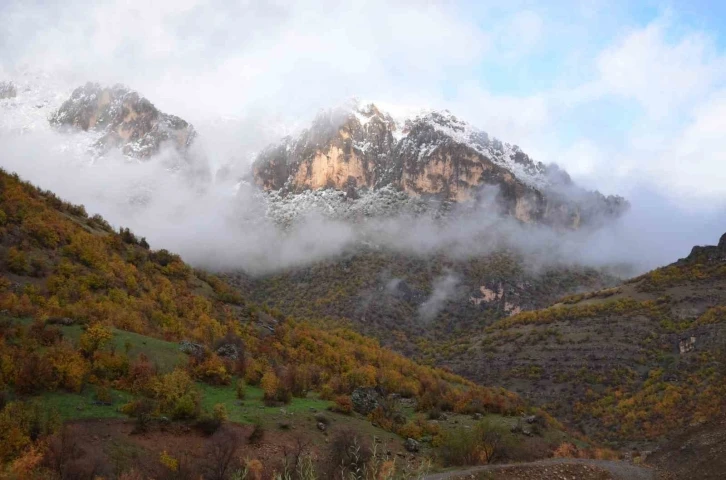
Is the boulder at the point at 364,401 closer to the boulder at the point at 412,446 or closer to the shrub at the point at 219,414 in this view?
the boulder at the point at 412,446

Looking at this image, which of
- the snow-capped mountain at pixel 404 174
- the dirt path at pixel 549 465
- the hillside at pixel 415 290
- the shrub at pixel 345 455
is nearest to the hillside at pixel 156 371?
the shrub at pixel 345 455

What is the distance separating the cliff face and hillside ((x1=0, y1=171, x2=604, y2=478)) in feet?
349

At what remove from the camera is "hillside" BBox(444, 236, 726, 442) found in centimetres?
4344

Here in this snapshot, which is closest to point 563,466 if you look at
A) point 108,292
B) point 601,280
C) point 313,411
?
point 313,411

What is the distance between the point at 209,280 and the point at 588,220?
144 metres

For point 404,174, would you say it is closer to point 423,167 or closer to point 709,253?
point 423,167

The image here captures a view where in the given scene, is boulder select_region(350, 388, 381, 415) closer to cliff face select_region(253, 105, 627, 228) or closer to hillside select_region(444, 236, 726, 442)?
hillside select_region(444, 236, 726, 442)

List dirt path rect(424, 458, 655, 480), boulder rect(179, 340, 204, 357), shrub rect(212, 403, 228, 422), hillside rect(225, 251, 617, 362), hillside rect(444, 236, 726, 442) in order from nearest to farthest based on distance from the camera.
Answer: dirt path rect(424, 458, 655, 480) < shrub rect(212, 403, 228, 422) < boulder rect(179, 340, 204, 357) < hillside rect(444, 236, 726, 442) < hillside rect(225, 251, 617, 362)

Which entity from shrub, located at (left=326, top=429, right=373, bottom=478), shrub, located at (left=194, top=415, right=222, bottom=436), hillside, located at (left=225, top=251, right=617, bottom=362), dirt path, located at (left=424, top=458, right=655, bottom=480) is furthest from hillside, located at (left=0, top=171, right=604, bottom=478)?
hillside, located at (left=225, top=251, right=617, bottom=362)

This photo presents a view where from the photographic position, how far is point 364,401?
2594 cm

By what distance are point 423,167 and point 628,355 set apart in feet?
328

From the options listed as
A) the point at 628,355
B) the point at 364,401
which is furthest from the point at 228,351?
the point at 628,355

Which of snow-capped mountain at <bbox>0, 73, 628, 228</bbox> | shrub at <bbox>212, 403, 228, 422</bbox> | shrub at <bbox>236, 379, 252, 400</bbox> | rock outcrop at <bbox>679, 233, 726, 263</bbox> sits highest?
snow-capped mountain at <bbox>0, 73, 628, 228</bbox>

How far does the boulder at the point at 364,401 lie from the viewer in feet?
82.8
